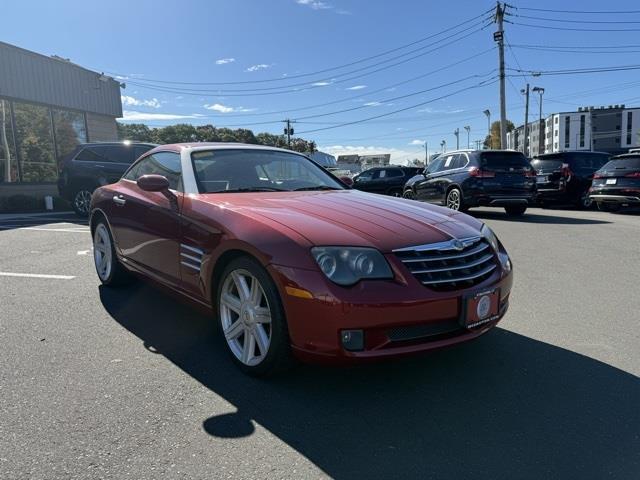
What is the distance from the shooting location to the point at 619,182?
11805 mm

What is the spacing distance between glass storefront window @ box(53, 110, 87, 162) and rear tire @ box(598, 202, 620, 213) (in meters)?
17.2

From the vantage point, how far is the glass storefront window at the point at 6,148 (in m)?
16.1

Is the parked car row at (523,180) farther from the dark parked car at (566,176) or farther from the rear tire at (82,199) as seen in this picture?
the rear tire at (82,199)

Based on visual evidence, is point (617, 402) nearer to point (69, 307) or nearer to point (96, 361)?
point (96, 361)

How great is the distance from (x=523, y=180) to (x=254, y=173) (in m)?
8.91

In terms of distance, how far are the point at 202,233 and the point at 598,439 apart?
2.56m

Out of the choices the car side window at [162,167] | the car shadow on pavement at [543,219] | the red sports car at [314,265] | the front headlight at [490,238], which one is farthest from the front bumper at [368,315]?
the car shadow on pavement at [543,219]

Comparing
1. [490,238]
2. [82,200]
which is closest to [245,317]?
[490,238]

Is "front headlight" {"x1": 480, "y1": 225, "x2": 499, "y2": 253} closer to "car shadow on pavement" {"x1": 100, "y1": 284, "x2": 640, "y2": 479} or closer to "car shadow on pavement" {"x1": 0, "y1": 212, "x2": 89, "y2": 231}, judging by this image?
"car shadow on pavement" {"x1": 100, "y1": 284, "x2": 640, "y2": 479}

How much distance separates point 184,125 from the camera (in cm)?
8938

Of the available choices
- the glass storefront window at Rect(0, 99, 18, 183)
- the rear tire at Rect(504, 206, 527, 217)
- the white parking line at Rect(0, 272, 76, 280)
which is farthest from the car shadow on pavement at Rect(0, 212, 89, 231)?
the rear tire at Rect(504, 206, 527, 217)

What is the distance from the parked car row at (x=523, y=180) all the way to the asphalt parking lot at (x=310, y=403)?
699cm

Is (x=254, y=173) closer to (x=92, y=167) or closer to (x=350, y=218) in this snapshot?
(x=350, y=218)

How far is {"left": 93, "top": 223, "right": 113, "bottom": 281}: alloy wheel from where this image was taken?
5125mm
